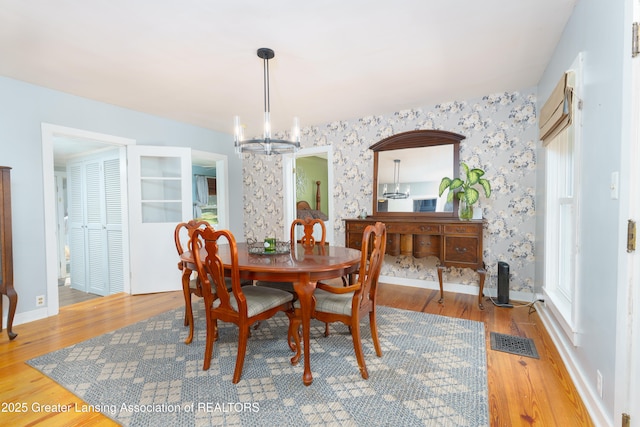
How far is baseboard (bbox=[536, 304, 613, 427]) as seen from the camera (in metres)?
1.39

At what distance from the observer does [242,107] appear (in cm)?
359

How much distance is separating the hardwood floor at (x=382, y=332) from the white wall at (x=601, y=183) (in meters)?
0.18

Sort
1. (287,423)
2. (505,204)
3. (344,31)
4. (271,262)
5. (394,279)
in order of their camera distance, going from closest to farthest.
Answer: (287,423) < (271,262) < (344,31) < (505,204) < (394,279)

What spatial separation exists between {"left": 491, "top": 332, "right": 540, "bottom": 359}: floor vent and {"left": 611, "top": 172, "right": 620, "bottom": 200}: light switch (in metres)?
1.34

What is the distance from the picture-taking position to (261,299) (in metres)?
1.90

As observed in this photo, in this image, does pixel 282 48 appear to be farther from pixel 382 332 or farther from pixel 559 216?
pixel 559 216

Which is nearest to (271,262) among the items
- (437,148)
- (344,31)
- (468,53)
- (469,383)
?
(469,383)

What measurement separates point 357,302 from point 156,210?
3177mm

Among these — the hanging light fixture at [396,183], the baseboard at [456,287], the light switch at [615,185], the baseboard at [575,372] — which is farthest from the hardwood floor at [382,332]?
the hanging light fixture at [396,183]

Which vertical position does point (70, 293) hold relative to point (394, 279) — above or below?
below

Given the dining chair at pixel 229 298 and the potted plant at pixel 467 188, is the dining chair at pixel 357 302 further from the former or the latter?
the potted plant at pixel 467 188

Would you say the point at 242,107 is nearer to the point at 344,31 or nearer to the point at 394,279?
the point at 344,31

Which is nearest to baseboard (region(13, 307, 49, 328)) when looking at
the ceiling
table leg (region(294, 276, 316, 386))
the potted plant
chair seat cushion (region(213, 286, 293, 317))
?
the ceiling

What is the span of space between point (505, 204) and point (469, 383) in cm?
220
